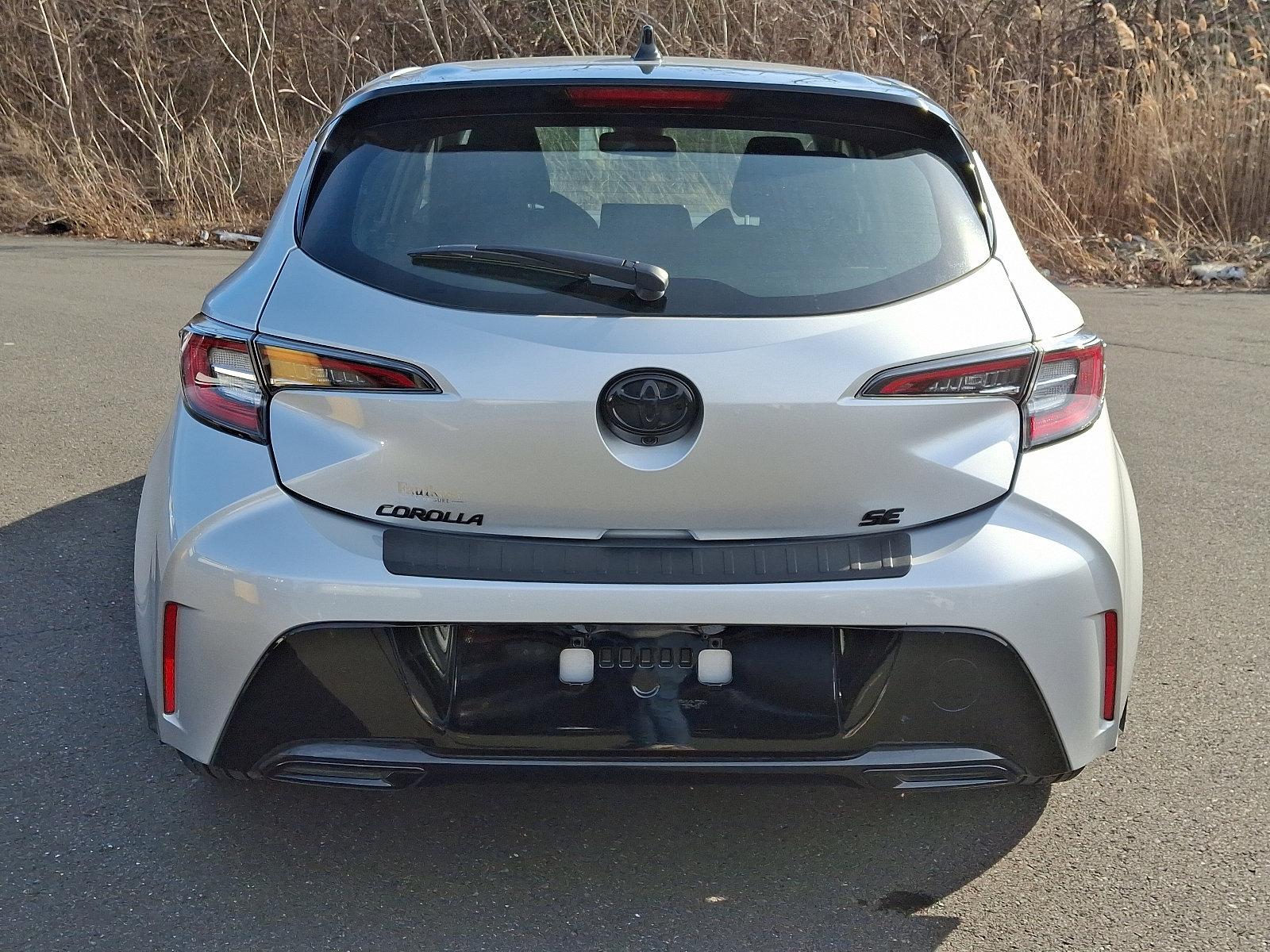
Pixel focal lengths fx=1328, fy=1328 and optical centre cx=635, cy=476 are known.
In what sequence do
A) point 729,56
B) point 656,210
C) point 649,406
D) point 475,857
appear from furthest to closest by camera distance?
point 729,56 → point 475,857 → point 656,210 → point 649,406

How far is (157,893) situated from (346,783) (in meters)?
0.53

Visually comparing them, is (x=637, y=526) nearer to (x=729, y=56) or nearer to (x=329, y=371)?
(x=329, y=371)

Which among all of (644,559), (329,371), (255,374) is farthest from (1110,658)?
(255,374)

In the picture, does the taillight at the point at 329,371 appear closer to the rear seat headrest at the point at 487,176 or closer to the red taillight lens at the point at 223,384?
the red taillight lens at the point at 223,384

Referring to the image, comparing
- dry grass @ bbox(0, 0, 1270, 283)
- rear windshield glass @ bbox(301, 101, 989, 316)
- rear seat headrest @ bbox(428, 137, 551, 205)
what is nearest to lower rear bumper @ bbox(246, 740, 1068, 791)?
rear windshield glass @ bbox(301, 101, 989, 316)

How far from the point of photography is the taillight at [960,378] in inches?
89.5

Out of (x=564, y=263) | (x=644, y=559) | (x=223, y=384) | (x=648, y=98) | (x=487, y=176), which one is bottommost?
(x=644, y=559)

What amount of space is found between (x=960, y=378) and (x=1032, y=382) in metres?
0.15

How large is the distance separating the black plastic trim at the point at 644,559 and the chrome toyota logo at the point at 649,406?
19 centimetres

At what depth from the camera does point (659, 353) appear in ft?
7.35

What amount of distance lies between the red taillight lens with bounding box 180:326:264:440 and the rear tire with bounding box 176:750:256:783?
605 mm

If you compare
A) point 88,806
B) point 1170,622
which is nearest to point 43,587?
point 88,806

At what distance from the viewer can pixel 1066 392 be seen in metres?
2.45

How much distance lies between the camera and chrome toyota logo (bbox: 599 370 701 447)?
88.4 inches
